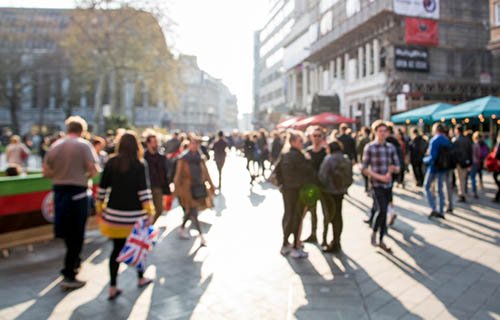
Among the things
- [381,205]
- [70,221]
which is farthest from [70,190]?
[381,205]

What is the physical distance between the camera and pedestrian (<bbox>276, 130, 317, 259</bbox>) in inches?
223

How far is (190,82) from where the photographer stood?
102625mm

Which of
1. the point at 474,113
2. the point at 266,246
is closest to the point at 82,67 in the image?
the point at 474,113

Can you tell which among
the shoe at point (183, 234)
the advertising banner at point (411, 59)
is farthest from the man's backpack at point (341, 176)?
the advertising banner at point (411, 59)

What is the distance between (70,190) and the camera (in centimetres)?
468

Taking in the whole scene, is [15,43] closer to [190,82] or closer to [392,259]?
[392,259]

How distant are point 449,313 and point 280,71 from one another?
7193 centimetres

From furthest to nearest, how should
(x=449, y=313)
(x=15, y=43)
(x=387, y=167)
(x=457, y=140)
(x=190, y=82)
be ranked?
(x=190, y=82) → (x=15, y=43) → (x=457, y=140) → (x=387, y=167) → (x=449, y=313)

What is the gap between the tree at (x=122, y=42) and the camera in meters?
33.7

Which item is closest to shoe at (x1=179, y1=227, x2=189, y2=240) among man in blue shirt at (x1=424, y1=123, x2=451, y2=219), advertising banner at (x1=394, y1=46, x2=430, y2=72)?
man in blue shirt at (x1=424, y1=123, x2=451, y2=219)

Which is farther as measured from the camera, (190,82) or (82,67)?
(190,82)

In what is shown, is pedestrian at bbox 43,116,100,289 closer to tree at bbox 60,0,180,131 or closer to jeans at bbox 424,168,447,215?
jeans at bbox 424,168,447,215

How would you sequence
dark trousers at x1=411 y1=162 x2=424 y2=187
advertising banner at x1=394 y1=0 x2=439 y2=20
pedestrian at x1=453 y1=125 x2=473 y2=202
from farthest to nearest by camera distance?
advertising banner at x1=394 y1=0 x2=439 y2=20 → dark trousers at x1=411 y1=162 x2=424 y2=187 → pedestrian at x1=453 y1=125 x2=473 y2=202

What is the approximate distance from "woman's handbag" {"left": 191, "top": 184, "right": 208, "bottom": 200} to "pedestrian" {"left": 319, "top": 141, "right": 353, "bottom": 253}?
6.41ft
